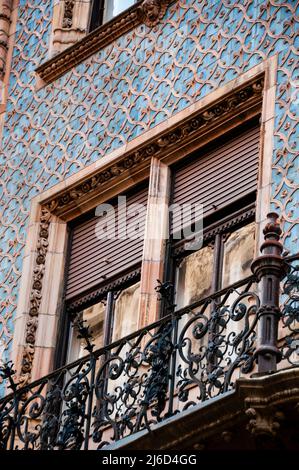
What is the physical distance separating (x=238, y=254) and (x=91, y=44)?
3626 mm

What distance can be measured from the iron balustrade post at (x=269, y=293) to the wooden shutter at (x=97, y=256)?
3295mm

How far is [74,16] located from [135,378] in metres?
5.74

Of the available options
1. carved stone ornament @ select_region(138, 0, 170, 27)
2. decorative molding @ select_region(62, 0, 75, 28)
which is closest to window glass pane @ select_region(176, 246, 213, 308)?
carved stone ornament @ select_region(138, 0, 170, 27)

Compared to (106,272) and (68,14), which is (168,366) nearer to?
(106,272)

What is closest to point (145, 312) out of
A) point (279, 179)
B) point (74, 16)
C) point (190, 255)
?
point (190, 255)

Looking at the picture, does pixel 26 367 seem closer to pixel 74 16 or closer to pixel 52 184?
pixel 52 184

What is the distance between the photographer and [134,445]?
1425 cm

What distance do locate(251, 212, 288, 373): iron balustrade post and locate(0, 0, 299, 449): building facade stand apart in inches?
0.5

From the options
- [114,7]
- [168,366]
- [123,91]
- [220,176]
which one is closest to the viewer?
[168,366]

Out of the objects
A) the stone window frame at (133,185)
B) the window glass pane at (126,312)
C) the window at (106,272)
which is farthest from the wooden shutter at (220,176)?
the window glass pane at (126,312)

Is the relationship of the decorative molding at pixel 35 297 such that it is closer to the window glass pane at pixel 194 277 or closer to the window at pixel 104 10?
the window glass pane at pixel 194 277

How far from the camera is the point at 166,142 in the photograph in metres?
17.7

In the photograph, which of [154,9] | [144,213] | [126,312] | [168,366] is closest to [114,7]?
[154,9]

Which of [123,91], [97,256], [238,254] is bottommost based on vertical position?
[238,254]
